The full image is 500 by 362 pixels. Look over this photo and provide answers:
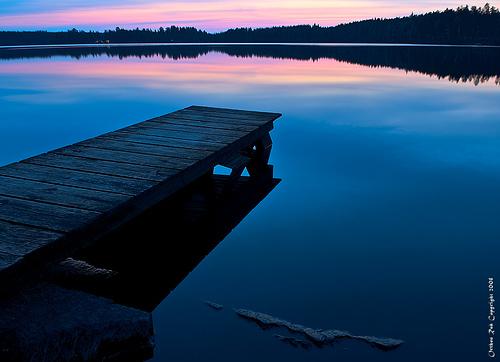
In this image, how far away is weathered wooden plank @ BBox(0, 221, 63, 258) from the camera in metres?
2.50

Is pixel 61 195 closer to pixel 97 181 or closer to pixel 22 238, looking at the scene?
pixel 97 181

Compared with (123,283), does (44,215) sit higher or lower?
higher

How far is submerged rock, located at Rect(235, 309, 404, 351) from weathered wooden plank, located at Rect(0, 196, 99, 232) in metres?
1.77

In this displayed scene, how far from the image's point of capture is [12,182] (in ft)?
12.2

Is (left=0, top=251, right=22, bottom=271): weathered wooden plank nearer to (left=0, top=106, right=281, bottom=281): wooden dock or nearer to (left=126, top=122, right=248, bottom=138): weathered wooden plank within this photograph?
(left=0, top=106, right=281, bottom=281): wooden dock

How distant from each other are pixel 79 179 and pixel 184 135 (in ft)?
7.48

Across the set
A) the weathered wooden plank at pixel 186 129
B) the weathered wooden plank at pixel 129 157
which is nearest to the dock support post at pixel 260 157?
the weathered wooden plank at pixel 186 129

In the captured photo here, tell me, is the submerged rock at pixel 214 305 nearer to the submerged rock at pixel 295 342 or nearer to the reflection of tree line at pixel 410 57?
the submerged rock at pixel 295 342

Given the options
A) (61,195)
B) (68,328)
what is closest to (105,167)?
(61,195)

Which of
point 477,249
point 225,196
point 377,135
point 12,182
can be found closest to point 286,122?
point 377,135

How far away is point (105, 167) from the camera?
4.29 meters

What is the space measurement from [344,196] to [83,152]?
4.73 meters

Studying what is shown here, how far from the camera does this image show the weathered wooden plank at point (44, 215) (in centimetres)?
289

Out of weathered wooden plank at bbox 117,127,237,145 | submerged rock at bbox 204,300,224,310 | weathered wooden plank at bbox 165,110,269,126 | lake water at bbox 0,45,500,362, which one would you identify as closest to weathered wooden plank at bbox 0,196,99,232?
lake water at bbox 0,45,500,362
